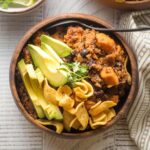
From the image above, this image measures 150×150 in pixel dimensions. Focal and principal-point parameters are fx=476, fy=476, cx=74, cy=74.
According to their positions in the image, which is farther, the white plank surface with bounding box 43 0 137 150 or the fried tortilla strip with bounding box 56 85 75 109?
the white plank surface with bounding box 43 0 137 150

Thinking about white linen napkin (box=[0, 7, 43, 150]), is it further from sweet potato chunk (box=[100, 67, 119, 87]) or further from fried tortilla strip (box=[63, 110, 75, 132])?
sweet potato chunk (box=[100, 67, 119, 87])

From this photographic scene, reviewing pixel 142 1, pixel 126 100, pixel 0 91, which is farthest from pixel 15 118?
pixel 142 1

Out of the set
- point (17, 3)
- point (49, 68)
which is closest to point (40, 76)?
point (49, 68)

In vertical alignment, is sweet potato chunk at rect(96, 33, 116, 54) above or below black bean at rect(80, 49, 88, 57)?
above

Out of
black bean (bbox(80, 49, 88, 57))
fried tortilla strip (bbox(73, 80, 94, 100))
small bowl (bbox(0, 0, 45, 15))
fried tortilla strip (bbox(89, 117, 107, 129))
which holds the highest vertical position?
small bowl (bbox(0, 0, 45, 15))

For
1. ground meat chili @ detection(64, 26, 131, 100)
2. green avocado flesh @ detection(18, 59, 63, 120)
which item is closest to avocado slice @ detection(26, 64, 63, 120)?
green avocado flesh @ detection(18, 59, 63, 120)

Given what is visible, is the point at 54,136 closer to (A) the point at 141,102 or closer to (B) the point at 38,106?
(B) the point at 38,106

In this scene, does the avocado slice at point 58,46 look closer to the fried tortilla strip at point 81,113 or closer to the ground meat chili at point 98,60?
the ground meat chili at point 98,60

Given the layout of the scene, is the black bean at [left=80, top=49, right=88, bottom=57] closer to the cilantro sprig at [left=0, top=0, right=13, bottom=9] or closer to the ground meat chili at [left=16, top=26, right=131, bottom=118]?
the ground meat chili at [left=16, top=26, right=131, bottom=118]
